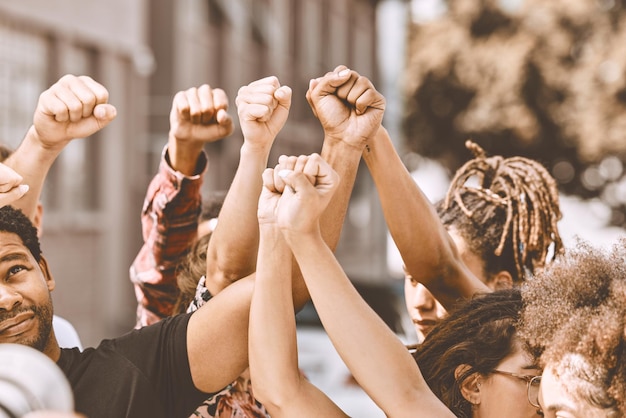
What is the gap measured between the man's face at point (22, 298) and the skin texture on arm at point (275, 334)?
532 mm

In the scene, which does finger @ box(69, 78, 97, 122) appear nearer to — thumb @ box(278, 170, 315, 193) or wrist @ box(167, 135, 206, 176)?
wrist @ box(167, 135, 206, 176)

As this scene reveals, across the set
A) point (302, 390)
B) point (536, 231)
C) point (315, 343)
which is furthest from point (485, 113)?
point (302, 390)

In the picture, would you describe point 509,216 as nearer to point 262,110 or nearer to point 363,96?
point 363,96

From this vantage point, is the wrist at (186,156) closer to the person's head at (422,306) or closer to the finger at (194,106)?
the finger at (194,106)

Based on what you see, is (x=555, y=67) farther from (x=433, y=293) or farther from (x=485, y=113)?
(x=433, y=293)

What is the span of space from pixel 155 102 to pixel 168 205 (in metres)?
9.56

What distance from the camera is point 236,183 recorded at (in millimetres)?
2258

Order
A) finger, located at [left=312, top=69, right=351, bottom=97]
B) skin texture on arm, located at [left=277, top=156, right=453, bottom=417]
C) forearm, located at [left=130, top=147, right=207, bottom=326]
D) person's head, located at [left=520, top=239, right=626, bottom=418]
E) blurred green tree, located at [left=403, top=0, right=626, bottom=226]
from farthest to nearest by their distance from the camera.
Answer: blurred green tree, located at [left=403, top=0, right=626, bottom=226] → forearm, located at [left=130, top=147, right=207, bottom=326] → finger, located at [left=312, top=69, right=351, bottom=97] → skin texture on arm, located at [left=277, top=156, right=453, bottom=417] → person's head, located at [left=520, top=239, right=626, bottom=418]

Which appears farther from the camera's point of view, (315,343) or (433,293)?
(315,343)

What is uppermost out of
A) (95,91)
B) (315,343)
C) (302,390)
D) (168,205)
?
(95,91)

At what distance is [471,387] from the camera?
2.11 m

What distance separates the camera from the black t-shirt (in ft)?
6.92

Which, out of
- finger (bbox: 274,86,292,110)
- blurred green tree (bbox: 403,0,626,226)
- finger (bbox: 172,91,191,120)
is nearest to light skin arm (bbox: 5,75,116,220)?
finger (bbox: 172,91,191,120)

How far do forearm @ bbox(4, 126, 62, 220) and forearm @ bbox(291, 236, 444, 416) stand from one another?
100cm
